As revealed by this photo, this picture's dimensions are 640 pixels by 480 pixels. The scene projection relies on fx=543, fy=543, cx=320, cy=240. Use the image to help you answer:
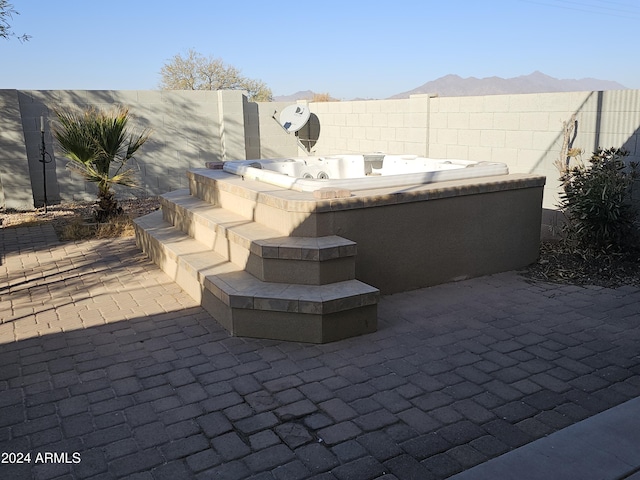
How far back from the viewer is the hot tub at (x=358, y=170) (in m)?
4.73

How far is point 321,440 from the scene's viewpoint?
2.60 metres

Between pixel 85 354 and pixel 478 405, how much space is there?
2508 millimetres

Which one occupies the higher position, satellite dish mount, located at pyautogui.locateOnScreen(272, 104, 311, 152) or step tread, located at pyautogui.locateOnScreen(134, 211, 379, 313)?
satellite dish mount, located at pyautogui.locateOnScreen(272, 104, 311, 152)

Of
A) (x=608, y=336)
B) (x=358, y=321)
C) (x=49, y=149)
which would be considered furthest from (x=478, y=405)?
(x=49, y=149)

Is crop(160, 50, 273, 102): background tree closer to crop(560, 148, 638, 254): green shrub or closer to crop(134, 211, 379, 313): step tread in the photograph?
crop(560, 148, 638, 254): green shrub

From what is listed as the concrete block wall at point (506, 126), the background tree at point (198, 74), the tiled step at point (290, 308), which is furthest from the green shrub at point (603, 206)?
the background tree at point (198, 74)

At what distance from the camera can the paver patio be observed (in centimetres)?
249

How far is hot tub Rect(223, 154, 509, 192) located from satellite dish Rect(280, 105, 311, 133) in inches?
113

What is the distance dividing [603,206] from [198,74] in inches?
991

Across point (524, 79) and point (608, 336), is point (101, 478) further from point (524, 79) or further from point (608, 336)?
point (524, 79)

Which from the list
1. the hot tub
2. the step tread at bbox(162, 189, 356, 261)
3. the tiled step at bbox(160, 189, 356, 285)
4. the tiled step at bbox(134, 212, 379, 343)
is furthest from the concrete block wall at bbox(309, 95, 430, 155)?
the tiled step at bbox(134, 212, 379, 343)

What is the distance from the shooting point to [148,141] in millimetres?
9797

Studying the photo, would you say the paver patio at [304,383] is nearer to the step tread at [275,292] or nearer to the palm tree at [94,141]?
the step tread at [275,292]

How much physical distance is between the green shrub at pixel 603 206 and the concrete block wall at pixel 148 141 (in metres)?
6.53
